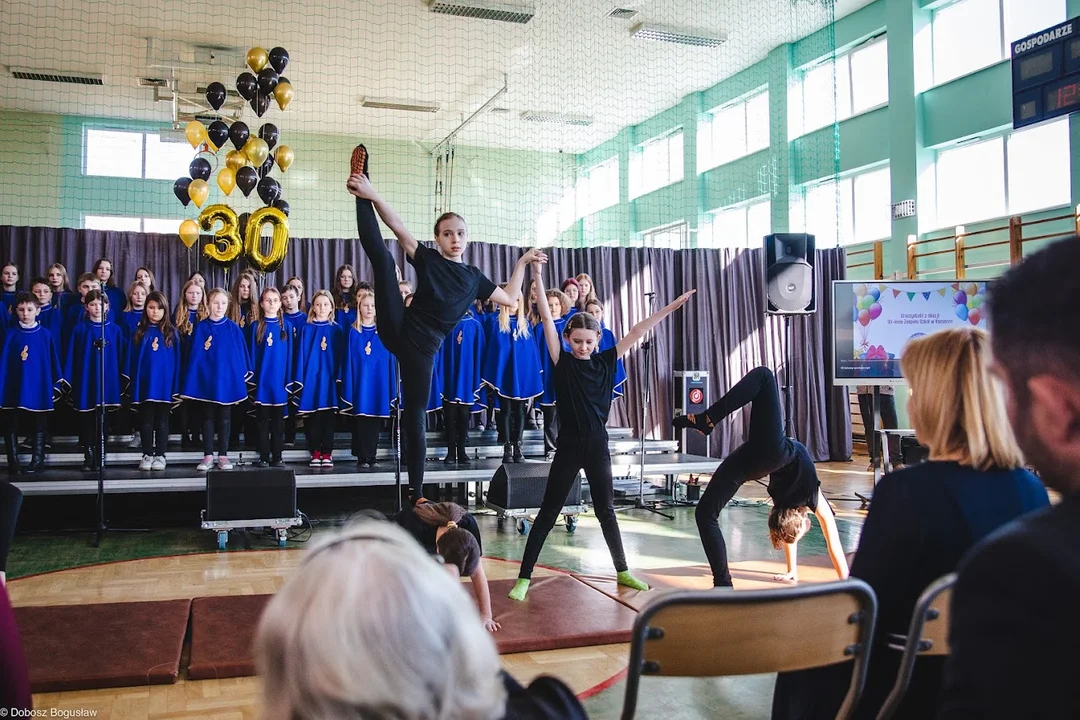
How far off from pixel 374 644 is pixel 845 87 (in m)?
12.1

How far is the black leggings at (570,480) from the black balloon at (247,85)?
223 inches

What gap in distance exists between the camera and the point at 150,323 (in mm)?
7020

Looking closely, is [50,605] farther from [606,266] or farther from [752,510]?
[606,266]

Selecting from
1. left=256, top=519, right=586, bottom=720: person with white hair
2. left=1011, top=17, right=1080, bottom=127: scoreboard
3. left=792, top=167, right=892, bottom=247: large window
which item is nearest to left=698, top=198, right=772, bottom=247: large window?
left=792, top=167, right=892, bottom=247: large window

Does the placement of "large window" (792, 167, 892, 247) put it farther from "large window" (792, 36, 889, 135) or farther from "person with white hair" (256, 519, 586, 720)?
"person with white hair" (256, 519, 586, 720)

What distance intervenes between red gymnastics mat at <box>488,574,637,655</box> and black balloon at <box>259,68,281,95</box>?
577 centimetres

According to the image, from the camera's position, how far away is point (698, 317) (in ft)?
34.0

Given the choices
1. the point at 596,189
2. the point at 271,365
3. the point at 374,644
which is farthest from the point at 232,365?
the point at 596,189

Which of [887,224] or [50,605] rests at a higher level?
[887,224]

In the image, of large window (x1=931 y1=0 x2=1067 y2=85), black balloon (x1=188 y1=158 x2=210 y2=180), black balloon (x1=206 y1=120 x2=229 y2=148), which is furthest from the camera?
large window (x1=931 y1=0 x2=1067 y2=85)

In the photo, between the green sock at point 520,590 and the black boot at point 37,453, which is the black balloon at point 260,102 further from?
the green sock at point 520,590

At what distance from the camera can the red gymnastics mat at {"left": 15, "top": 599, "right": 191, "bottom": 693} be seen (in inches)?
122

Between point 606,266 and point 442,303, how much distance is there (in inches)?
246

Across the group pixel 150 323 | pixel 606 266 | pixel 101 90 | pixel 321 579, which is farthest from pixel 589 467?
pixel 101 90
